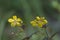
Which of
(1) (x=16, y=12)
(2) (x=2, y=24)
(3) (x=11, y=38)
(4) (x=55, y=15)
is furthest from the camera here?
(4) (x=55, y=15)

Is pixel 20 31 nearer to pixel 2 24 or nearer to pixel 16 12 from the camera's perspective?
pixel 2 24

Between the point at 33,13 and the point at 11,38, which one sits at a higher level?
the point at 33,13

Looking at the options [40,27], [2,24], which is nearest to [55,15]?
[2,24]

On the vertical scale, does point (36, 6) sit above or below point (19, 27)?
above

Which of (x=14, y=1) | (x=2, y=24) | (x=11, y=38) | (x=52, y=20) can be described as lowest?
(x=11, y=38)

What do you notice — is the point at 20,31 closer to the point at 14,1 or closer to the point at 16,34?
the point at 16,34

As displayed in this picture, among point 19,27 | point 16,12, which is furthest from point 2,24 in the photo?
point 19,27

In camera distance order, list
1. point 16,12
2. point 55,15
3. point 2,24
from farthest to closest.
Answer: point 55,15 < point 16,12 < point 2,24

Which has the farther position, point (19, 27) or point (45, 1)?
point (45, 1)

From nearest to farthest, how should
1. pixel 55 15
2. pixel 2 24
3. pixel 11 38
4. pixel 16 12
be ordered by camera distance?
1. pixel 11 38
2. pixel 2 24
3. pixel 16 12
4. pixel 55 15
